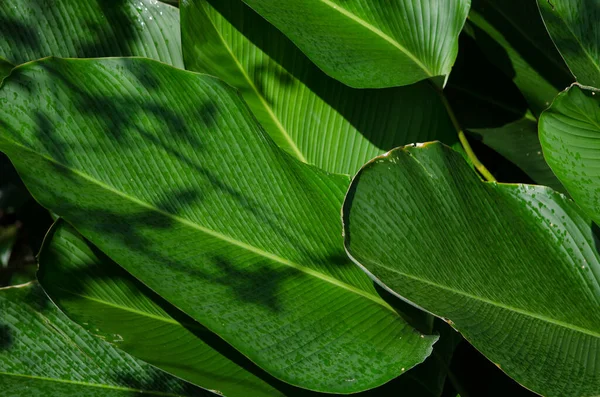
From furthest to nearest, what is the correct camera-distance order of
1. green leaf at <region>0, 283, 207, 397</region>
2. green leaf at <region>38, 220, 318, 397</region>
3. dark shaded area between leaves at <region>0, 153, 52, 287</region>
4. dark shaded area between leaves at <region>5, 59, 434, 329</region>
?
dark shaded area between leaves at <region>0, 153, 52, 287</region>, green leaf at <region>0, 283, 207, 397</region>, green leaf at <region>38, 220, 318, 397</region>, dark shaded area between leaves at <region>5, 59, 434, 329</region>

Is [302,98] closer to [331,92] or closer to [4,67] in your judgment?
[331,92]

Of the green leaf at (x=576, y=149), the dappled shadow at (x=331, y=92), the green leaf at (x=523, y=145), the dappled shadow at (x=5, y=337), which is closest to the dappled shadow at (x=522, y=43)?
the green leaf at (x=523, y=145)

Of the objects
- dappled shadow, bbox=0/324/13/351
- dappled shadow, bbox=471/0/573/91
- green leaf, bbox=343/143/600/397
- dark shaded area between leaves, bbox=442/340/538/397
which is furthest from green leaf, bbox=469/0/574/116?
dappled shadow, bbox=0/324/13/351

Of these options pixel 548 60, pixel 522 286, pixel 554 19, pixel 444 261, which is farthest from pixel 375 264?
pixel 548 60

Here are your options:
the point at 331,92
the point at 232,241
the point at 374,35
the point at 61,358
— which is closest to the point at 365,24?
the point at 374,35

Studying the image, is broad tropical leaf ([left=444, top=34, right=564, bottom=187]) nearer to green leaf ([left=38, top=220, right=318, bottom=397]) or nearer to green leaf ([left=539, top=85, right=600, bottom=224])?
green leaf ([left=539, top=85, right=600, bottom=224])

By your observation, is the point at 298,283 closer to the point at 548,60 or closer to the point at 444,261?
the point at 444,261
